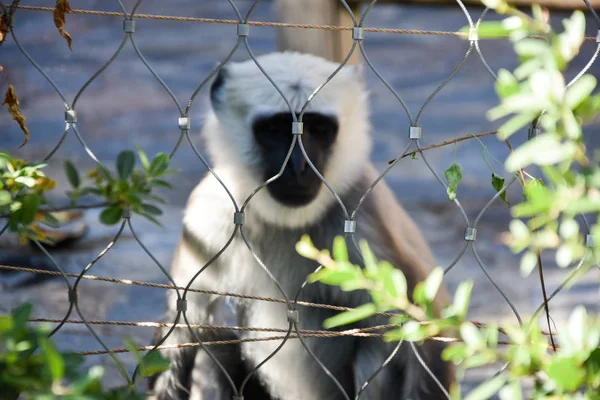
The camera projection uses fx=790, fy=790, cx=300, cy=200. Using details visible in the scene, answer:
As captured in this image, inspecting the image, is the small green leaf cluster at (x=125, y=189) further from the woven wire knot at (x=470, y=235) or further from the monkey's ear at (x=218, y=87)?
the monkey's ear at (x=218, y=87)

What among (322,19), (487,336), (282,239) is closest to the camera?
(487,336)

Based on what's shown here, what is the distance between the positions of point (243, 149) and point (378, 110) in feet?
10.3

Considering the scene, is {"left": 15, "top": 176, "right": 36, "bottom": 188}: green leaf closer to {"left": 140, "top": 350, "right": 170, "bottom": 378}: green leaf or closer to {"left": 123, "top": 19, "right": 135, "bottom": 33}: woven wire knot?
{"left": 123, "top": 19, "right": 135, "bottom": 33}: woven wire knot

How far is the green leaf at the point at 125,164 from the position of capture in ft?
3.89

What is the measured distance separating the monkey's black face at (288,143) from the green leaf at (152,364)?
3.37ft

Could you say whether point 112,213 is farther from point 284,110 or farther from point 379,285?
point 284,110

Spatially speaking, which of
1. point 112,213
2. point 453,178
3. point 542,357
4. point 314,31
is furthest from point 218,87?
point 542,357

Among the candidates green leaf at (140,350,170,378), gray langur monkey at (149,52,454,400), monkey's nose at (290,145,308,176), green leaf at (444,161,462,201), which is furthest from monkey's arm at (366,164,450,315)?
green leaf at (140,350,170,378)

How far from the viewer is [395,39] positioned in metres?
5.72

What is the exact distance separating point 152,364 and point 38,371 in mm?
133

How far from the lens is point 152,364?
84cm

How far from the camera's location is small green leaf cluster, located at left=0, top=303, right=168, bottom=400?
0.67m

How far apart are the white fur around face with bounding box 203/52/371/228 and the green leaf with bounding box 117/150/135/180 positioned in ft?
2.48

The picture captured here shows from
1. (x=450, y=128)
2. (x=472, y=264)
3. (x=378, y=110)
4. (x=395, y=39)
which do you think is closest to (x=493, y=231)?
(x=472, y=264)
